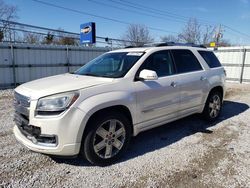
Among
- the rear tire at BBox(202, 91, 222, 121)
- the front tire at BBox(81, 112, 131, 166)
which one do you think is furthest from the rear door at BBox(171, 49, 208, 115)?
the front tire at BBox(81, 112, 131, 166)

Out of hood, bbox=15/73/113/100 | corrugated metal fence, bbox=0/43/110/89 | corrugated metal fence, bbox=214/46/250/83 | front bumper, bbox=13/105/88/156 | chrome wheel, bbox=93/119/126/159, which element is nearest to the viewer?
front bumper, bbox=13/105/88/156

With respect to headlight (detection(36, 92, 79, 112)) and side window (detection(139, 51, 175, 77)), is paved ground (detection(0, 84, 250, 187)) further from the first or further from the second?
side window (detection(139, 51, 175, 77))

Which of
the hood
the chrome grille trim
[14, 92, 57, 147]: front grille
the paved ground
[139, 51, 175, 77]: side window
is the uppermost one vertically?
[139, 51, 175, 77]: side window

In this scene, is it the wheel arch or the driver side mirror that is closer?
the wheel arch

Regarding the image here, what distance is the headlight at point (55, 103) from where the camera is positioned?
271 centimetres

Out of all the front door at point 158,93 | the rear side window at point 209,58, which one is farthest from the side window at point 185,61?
the rear side window at point 209,58

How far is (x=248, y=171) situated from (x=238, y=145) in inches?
38.4

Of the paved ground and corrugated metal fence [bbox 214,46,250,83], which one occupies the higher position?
corrugated metal fence [bbox 214,46,250,83]

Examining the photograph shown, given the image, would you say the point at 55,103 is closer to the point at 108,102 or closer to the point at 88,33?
the point at 108,102

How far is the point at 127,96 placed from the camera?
3219 mm

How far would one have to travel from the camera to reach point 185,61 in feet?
14.6

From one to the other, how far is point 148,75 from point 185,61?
1510mm

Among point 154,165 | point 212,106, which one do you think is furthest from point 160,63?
point 212,106

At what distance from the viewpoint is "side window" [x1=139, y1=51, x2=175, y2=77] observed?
12.2 feet
